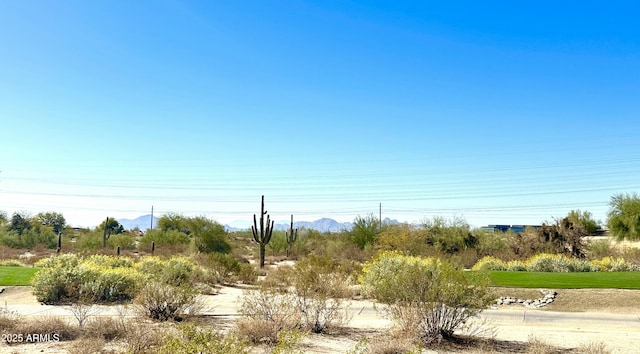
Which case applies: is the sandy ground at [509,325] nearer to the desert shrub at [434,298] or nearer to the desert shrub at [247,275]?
the desert shrub at [434,298]

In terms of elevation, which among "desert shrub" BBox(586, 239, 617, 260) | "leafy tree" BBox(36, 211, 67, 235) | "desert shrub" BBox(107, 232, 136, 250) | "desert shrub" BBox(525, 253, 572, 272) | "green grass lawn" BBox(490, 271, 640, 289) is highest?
"leafy tree" BBox(36, 211, 67, 235)

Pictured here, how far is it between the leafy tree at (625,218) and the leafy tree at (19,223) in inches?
2218

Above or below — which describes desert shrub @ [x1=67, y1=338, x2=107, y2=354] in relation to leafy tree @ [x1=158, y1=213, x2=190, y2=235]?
below

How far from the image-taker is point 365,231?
43344mm

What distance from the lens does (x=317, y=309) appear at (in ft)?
38.0

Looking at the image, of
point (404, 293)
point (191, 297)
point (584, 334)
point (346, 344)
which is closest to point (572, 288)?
point (584, 334)

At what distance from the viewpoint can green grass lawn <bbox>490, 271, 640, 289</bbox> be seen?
1877 cm

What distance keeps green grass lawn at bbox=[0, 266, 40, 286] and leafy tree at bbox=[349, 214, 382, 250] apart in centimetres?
2554

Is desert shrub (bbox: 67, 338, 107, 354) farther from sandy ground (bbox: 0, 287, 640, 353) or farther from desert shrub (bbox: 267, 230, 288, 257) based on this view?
desert shrub (bbox: 267, 230, 288, 257)

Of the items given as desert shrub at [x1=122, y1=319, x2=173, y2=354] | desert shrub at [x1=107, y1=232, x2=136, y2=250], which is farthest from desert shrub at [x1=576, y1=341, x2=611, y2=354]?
desert shrub at [x1=107, y1=232, x2=136, y2=250]

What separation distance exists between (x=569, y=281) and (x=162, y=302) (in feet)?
51.4

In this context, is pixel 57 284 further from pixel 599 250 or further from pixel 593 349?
pixel 599 250

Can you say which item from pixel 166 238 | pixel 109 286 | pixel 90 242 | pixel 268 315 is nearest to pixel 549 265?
pixel 268 315

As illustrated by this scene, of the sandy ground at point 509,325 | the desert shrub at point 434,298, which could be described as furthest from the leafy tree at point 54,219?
the desert shrub at point 434,298
